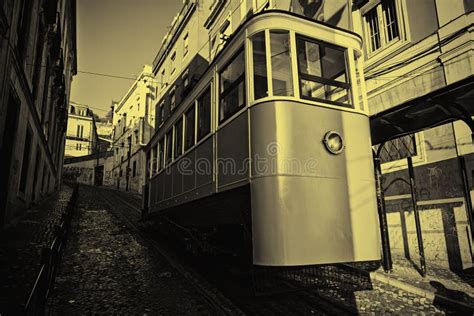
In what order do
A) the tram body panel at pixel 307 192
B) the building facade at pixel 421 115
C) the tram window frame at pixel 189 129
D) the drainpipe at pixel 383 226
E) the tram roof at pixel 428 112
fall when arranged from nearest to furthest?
the tram body panel at pixel 307 192 < the tram roof at pixel 428 112 < the building facade at pixel 421 115 < the tram window frame at pixel 189 129 < the drainpipe at pixel 383 226

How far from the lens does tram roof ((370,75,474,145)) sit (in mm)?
4812

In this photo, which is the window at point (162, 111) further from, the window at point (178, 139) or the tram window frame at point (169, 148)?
the window at point (178, 139)

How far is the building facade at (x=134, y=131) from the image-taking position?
28703mm

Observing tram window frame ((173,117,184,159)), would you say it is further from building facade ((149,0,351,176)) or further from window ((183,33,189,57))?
window ((183,33,189,57))

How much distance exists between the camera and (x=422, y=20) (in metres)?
7.22

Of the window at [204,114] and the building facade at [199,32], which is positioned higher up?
the building facade at [199,32]

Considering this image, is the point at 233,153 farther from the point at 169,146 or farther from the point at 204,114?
the point at 169,146

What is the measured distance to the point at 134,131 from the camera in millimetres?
31547

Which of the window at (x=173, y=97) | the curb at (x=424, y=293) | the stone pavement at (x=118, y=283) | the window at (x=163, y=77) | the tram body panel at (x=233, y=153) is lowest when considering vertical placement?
the curb at (x=424, y=293)

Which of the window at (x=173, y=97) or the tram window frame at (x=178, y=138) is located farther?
the window at (x=173, y=97)

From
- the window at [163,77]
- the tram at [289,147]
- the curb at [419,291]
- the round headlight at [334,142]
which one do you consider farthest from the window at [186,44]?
the round headlight at [334,142]

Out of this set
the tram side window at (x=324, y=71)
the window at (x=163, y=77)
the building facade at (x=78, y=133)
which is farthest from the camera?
the building facade at (x=78, y=133)

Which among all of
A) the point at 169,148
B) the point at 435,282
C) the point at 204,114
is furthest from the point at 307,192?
the point at 169,148

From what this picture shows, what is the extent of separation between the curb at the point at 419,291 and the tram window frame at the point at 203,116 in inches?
148
